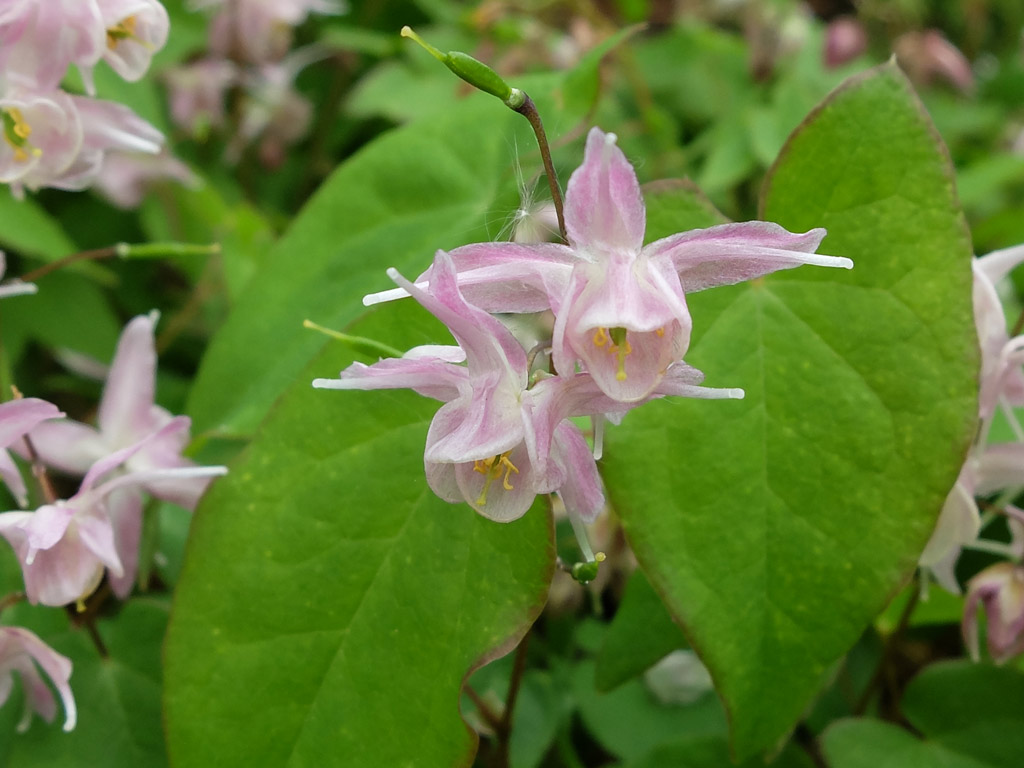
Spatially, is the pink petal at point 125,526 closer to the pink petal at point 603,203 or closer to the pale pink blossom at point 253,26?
the pink petal at point 603,203

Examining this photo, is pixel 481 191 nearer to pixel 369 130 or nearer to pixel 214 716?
pixel 214 716

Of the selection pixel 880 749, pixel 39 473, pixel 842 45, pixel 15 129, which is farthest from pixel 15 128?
pixel 842 45

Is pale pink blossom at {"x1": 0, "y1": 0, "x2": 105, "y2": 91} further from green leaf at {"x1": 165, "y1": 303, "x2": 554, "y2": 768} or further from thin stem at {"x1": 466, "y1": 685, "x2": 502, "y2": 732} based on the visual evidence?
thin stem at {"x1": 466, "y1": 685, "x2": 502, "y2": 732}

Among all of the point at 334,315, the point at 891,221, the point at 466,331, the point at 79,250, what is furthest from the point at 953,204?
the point at 79,250

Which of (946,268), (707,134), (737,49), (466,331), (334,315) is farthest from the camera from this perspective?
(737,49)

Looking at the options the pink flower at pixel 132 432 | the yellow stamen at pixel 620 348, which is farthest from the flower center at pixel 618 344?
the pink flower at pixel 132 432

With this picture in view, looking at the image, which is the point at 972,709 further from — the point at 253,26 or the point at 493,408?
the point at 253,26

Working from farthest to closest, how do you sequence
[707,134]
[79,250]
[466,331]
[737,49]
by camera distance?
[737,49], [707,134], [79,250], [466,331]

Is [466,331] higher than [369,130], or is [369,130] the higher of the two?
[466,331]
